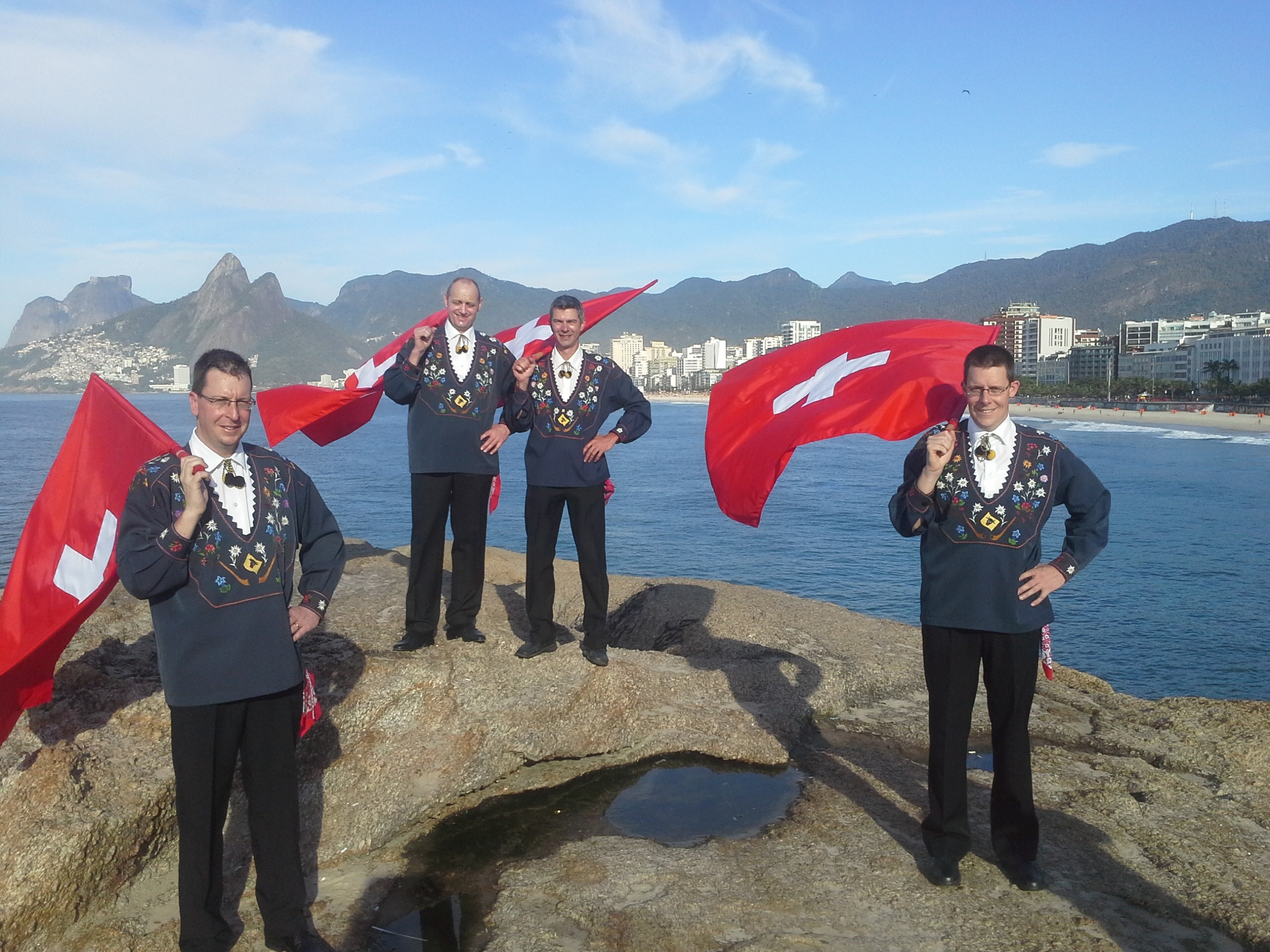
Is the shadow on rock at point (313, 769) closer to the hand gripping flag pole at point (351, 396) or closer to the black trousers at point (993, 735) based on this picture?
the hand gripping flag pole at point (351, 396)

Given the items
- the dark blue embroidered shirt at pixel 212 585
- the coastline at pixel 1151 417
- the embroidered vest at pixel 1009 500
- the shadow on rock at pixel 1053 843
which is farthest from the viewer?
the coastline at pixel 1151 417

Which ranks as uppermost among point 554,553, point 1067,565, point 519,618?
point 1067,565

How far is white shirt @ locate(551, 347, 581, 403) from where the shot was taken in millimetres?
6594

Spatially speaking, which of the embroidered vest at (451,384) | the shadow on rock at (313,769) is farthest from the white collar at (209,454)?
the embroidered vest at (451,384)

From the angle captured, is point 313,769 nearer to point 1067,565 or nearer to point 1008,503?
point 1008,503

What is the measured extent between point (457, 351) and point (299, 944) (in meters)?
3.72

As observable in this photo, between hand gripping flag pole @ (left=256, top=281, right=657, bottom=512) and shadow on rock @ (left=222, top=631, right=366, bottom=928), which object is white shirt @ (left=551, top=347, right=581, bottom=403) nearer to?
hand gripping flag pole @ (left=256, top=281, right=657, bottom=512)

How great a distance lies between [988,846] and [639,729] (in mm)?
2177

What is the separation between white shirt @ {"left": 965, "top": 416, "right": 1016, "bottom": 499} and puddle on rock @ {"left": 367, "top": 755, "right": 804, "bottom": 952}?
2051 mm

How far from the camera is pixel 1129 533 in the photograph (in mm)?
32344

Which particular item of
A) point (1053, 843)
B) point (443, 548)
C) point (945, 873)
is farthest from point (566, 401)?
point (1053, 843)

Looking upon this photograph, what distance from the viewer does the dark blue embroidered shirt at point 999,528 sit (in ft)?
14.8

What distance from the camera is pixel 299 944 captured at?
13.2 feet

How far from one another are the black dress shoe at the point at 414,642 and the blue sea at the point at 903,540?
11475 millimetres
